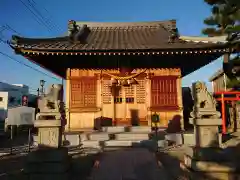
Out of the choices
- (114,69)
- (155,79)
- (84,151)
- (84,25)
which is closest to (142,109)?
(155,79)

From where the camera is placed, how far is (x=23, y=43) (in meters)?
11.7

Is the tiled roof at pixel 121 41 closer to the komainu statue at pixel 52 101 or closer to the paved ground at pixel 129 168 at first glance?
the komainu statue at pixel 52 101

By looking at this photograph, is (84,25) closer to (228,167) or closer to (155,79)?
(155,79)

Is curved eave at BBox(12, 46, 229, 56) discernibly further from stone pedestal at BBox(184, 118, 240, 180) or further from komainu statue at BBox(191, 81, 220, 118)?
stone pedestal at BBox(184, 118, 240, 180)

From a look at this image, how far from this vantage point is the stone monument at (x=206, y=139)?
5.87m

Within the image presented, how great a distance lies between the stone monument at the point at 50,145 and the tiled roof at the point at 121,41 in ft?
17.6

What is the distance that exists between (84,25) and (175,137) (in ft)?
37.0

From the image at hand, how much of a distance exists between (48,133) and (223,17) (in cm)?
1628

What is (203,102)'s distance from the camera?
21.8 ft

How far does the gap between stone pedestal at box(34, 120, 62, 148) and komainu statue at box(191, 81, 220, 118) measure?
422 centimetres

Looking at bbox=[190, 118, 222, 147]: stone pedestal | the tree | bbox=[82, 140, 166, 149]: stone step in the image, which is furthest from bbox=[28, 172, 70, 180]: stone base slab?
the tree

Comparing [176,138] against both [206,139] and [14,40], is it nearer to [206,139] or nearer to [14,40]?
[206,139]

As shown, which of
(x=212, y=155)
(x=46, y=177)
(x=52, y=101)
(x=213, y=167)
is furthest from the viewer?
(x=52, y=101)

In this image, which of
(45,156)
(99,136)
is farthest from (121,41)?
(45,156)
